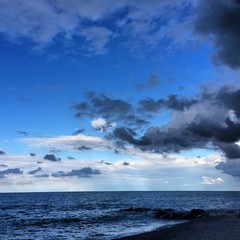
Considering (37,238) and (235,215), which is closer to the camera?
(37,238)

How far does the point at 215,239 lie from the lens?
97.0 feet

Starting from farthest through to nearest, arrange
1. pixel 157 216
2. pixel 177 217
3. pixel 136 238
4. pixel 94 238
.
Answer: pixel 157 216, pixel 177 217, pixel 94 238, pixel 136 238

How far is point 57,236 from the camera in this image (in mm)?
43531

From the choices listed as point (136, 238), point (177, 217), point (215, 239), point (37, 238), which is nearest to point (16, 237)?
point (37, 238)

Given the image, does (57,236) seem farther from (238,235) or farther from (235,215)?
(235,215)

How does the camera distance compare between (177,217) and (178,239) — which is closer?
(178,239)

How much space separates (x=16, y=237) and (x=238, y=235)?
2624cm

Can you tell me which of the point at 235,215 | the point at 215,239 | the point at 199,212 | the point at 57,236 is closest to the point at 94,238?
the point at 57,236

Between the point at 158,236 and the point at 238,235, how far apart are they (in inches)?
313

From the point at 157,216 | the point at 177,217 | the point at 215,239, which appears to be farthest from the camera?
the point at 157,216

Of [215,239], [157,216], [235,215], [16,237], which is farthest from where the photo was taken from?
[157,216]

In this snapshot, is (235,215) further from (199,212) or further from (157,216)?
(157,216)

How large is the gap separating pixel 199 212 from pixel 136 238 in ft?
111

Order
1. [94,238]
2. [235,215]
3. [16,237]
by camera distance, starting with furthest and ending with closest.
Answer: [235,215] → [16,237] → [94,238]
